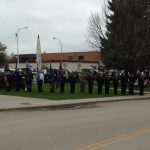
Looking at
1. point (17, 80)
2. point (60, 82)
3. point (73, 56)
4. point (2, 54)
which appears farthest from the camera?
point (73, 56)

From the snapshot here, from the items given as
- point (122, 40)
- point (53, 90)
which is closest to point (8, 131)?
point (53, 90)

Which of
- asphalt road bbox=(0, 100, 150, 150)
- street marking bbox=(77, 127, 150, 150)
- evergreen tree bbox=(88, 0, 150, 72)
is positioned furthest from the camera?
evergreen tree bbox=(88, 0, 150, 72)

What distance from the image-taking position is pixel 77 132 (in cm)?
1436

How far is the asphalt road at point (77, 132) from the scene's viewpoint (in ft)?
38.9

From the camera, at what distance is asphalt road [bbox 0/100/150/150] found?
11844 millimetres

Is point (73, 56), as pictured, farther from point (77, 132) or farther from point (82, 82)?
point (77, 132)

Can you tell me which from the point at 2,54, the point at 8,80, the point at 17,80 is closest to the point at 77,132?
the point at 8,80

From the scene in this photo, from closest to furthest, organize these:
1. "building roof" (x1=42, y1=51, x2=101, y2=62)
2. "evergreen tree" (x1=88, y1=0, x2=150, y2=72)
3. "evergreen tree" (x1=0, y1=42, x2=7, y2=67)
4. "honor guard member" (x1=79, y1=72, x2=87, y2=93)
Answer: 1. "honor guard member" (x1=79, y1=72, x2=87, y2=93)
2. "evergreen tree" (x1=88, y1=0, x2=150, y2=72)
3. "evergreen tree" (x1=0, y1=42, x2=7, y2=67)
4. "building roof" (x1=42, y1=51, x2=101, y2=62)

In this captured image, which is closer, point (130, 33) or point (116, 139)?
point (116, 139)

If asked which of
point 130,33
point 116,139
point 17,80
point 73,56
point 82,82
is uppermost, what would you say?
point 73,56

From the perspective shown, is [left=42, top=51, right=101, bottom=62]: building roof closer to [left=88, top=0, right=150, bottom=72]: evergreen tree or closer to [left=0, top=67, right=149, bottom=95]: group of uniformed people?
[left=88, top=0, right=150, bottom=72]: evergreen tree

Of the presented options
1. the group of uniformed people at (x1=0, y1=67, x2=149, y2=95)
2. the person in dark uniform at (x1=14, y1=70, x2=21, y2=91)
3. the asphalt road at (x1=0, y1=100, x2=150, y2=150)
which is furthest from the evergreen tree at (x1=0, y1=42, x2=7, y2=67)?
the asphalt road at (x1=0, y1=100, x2=150, y2=150)

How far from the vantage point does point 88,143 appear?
12.2m

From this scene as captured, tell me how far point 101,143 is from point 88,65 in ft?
267
